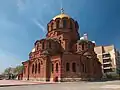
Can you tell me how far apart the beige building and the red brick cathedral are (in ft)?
90.8

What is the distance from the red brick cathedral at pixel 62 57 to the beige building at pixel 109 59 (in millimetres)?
27680

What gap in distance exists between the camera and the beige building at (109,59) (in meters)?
70.6

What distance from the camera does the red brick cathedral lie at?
116 ft

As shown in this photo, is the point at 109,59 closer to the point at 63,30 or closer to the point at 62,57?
the point at 63,30

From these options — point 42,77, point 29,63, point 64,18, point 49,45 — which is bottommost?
point 42,77

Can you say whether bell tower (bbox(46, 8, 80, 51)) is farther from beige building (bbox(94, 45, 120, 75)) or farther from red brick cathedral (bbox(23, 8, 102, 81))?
beige building (bbox(94, 45, 120, 75))

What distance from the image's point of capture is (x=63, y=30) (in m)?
45.2

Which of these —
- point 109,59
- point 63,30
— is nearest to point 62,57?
point 63,30

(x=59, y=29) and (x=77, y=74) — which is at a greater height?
(x=59, y=29)

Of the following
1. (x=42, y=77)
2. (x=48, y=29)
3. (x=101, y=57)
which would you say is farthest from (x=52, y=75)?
(x=101, y=57)

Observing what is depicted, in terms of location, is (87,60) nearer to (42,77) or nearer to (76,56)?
(76,56)

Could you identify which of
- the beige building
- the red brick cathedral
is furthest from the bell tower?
the beige building

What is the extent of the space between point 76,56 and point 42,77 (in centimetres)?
901

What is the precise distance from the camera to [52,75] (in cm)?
3600
